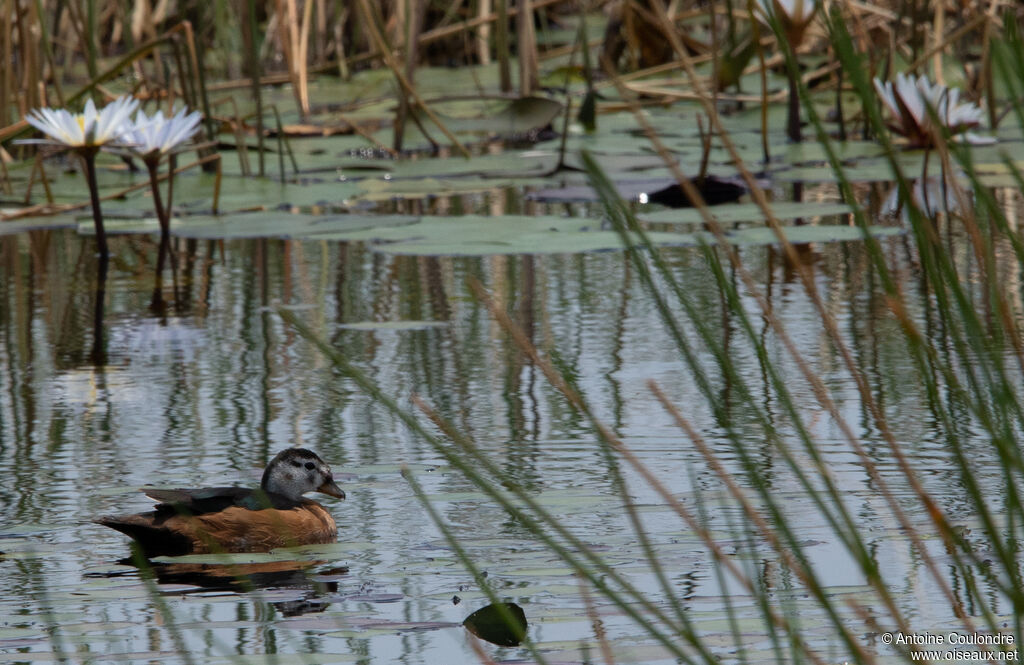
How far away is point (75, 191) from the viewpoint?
8016mm

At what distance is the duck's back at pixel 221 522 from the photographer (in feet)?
10.3

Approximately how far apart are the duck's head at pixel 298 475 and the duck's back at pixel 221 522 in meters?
0.05

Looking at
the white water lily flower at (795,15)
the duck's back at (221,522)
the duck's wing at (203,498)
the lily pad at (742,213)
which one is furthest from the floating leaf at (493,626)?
the white water lily flower at (795,15)

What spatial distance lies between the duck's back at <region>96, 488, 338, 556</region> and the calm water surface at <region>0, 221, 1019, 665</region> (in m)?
0.08

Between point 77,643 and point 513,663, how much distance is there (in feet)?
2.34

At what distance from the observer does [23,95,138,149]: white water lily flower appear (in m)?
5.94

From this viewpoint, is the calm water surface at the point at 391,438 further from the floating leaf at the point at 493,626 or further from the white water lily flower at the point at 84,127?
the white water lily flower at the point at 84,127

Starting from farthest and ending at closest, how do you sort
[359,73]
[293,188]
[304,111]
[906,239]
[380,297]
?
[359,73] < [304,111] < [293,188] < [906,239] < [380,297]

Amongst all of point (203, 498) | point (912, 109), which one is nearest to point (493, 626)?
point (203, 498)

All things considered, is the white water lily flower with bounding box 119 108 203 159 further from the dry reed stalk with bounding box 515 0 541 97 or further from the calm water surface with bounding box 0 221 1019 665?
the dry reed stalk with bounding box 515 0 541 97

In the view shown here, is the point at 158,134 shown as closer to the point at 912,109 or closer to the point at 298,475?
the point at 298,475

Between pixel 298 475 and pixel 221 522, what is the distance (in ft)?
0.75

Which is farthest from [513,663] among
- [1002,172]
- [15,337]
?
[1002,172]

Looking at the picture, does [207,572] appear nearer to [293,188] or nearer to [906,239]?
[906,239]
